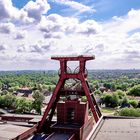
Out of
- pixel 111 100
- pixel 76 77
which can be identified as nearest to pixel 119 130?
pixel 76 77

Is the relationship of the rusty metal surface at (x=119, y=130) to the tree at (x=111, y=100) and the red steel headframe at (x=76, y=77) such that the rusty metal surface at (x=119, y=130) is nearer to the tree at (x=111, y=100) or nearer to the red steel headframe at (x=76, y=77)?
the red steel headframe at (x=76, y=77)

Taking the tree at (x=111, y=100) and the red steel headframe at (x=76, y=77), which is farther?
the tree at (x=111, y=100)

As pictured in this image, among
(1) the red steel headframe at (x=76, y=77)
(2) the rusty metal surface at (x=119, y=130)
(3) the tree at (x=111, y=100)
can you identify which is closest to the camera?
(2) the rusty metal surface at (x=119, y=130)

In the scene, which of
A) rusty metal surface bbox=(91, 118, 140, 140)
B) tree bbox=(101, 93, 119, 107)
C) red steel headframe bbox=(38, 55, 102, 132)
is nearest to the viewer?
rusty metal surface bbox=(91, 118, 140, 140)

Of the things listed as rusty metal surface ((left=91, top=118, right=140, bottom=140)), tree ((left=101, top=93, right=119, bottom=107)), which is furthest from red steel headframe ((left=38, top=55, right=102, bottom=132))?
tree ((left=101, top=93, right=119, bottom=107))

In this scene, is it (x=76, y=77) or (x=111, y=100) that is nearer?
(x=76, y=77)

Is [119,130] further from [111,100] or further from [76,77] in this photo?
[111,100]

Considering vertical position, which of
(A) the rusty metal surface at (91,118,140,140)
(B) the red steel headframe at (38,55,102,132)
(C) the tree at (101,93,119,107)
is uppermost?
(B) the red steel headframe at (38,55,102,132)

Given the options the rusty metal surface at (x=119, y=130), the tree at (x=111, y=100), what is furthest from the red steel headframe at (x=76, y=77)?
the tree at (x=111, y=100)

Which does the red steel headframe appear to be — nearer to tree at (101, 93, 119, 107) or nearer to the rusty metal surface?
the rusty metal surface
